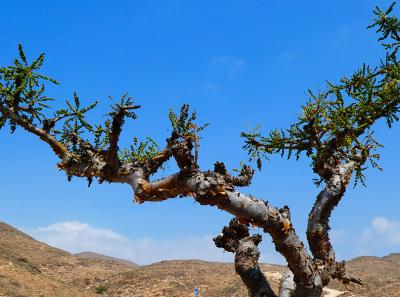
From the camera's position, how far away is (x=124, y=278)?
45094 mm

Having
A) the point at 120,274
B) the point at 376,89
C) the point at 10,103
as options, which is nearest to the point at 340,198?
the point at 376,89

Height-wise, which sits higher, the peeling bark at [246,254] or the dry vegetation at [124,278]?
the dry vegetation at [124,278]

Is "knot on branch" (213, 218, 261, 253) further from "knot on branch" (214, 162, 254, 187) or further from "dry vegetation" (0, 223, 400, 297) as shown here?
"dry vegetation" (0, 223, 400, 297)

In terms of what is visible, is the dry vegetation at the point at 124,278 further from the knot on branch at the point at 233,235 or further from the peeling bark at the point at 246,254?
the peeling bark at the point at 246,254

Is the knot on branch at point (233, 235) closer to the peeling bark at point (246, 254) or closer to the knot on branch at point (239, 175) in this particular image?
the peeling bark at point (246, 254)

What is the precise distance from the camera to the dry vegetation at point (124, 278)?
3462 centimetres

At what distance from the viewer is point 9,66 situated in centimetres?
1041

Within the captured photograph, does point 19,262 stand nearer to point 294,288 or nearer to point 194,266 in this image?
point 194,266

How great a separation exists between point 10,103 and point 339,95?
7.29 meters

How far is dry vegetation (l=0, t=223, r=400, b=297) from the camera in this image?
34625 mm

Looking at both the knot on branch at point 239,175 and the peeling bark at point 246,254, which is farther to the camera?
the peeling bark at point 246,254

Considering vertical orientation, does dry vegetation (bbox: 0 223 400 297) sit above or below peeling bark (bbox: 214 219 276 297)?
above

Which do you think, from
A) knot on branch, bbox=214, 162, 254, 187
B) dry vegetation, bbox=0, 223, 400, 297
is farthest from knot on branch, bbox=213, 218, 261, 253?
dry vegetation, bbox=0, 223, 400, 297

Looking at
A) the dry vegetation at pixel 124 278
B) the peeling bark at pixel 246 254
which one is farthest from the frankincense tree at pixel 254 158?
the dry vegetation at pixel 124 278
